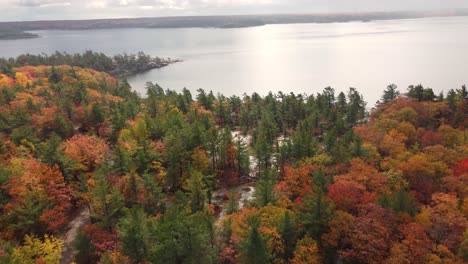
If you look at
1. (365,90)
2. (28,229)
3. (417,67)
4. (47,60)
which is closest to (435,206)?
(28,229)

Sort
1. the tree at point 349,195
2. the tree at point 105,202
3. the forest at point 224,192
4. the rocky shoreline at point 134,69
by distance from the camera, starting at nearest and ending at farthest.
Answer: the forest at point 224,192 < the tree at point 349,195 < the tree at point 105,202 < the rocky shoreline at point 134,69

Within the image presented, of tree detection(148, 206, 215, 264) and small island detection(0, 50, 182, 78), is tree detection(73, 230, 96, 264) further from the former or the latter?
small island detection(0, 50, 182, 78)

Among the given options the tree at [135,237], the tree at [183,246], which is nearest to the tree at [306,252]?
the tree at [183,246]

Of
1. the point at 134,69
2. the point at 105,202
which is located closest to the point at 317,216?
the point at 105,202

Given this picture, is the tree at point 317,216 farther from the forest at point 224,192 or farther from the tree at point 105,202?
the tree at point 105,202

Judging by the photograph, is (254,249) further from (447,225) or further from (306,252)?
(447,225)

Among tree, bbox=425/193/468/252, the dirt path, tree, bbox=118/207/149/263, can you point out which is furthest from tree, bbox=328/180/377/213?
the dirt path
